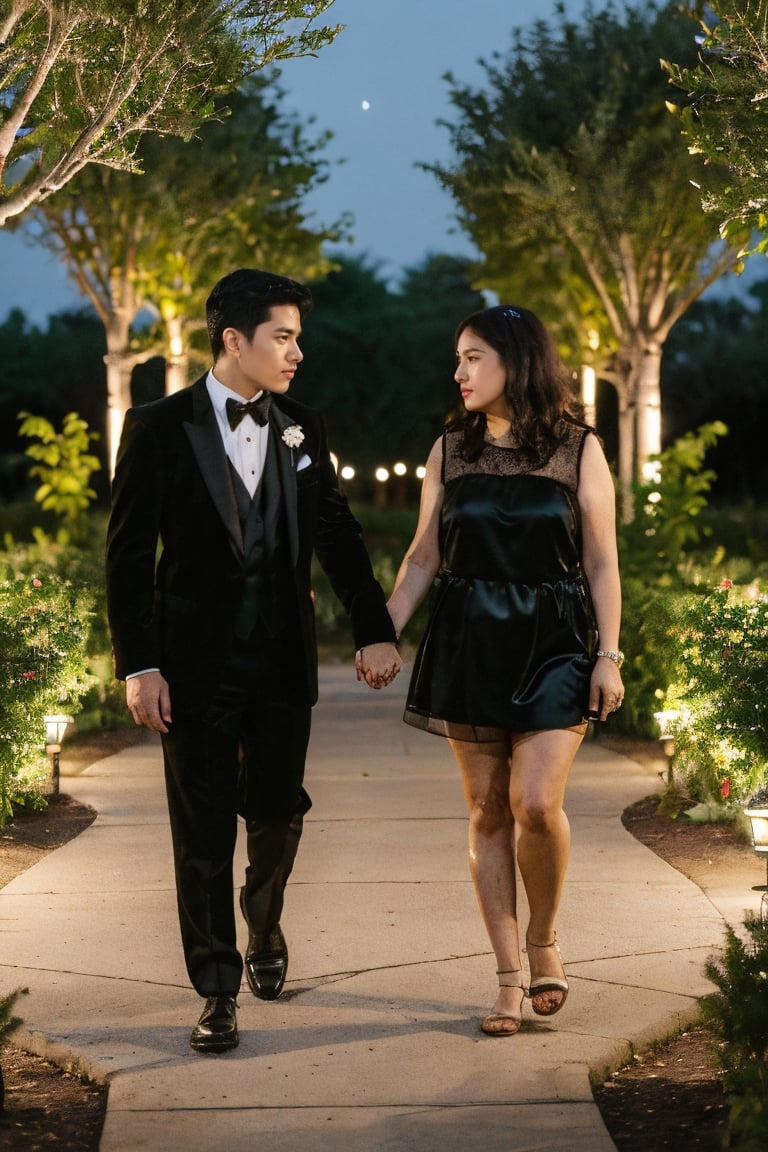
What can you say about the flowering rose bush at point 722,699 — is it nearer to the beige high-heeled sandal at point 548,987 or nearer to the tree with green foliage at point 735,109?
the tree with green foliage at point 735,109

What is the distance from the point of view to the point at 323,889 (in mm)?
6777

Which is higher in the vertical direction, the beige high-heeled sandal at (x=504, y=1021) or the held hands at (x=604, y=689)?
the held hands at (x=604, y=689)

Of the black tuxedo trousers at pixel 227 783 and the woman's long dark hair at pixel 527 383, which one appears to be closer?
the black tuxedo trousers at pixel 227 783

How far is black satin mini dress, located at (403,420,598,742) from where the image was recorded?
4832 millimetres

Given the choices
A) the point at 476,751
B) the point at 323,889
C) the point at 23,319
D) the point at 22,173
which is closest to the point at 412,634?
the point at 22,173

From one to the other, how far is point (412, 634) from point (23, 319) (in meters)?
45.4

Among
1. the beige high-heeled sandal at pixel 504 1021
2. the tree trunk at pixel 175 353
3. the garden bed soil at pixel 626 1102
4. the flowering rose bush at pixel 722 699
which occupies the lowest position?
the garden bed soil at pixel 626 1102

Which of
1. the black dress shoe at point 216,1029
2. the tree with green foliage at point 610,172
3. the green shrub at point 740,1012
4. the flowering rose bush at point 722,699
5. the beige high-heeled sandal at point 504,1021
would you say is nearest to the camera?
the green shrub at point 740,1012

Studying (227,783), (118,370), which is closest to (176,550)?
(227,783)

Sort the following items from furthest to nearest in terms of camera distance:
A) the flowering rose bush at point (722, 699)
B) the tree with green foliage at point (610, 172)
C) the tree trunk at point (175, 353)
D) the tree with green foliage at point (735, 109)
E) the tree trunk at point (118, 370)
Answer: the tree trunk at point (175, 353) → the tree trunk at point (118, 370) → the tree with green foliage at point (610, 172) → the flowering rose bush at point (722, 699) → the tree with green foliage at point (735, 109)

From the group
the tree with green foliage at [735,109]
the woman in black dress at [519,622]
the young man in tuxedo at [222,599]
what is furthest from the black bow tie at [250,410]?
the tree with green foliage at [735,109]

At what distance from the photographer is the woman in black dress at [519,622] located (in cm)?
483

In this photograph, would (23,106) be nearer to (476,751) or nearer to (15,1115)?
(476,751)

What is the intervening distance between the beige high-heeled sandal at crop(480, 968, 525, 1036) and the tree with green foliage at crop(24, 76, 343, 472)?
14.2 metres
